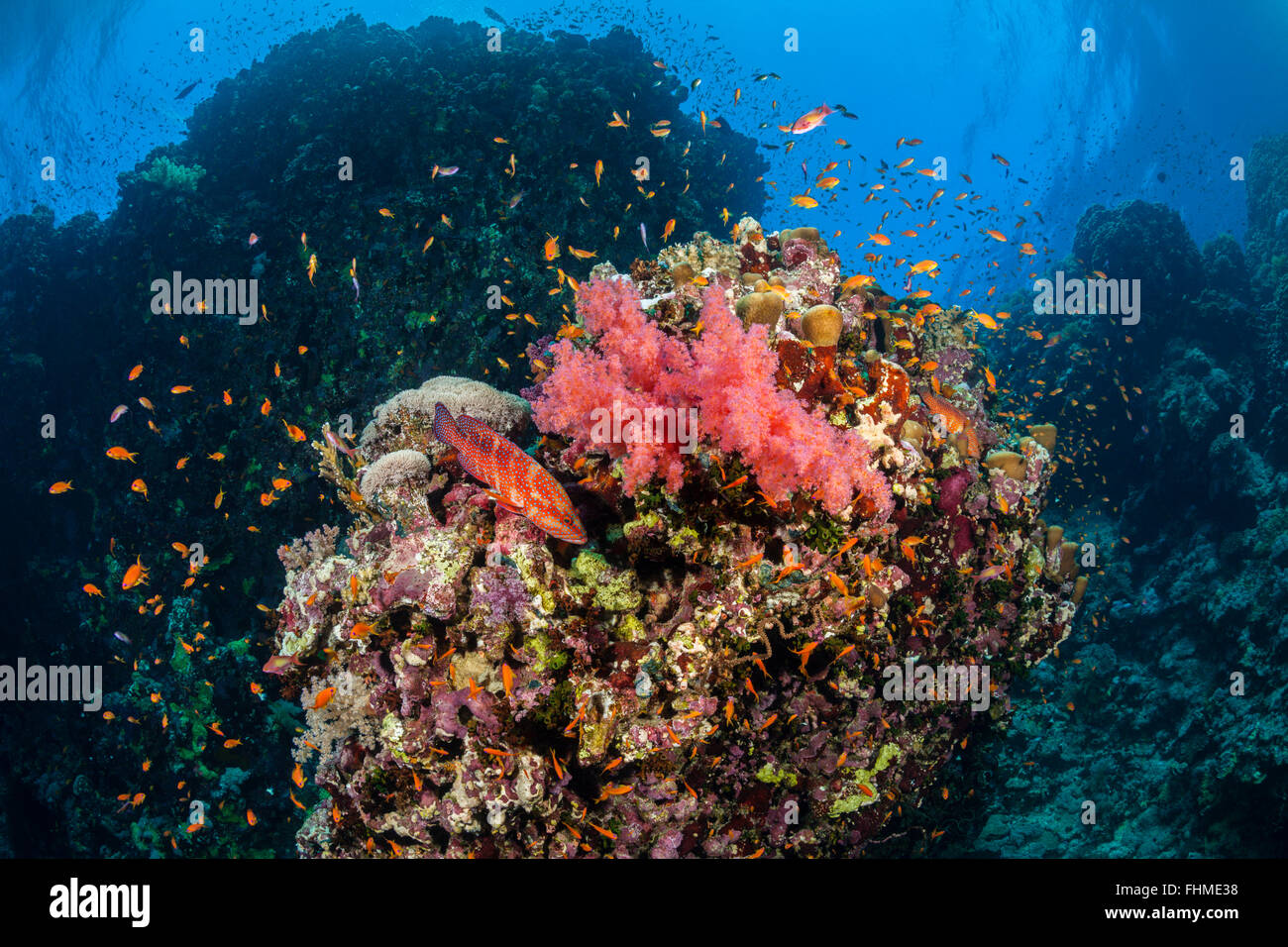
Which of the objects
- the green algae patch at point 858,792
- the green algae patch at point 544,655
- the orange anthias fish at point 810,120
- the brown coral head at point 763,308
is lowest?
the green algae patch at point 858,792

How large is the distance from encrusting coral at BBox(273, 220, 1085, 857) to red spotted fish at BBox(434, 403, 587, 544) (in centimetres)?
42

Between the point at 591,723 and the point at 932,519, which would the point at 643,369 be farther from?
the point at 932,519

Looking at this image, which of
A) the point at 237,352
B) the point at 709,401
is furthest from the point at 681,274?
the point at 237,352

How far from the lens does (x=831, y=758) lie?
4.58 m

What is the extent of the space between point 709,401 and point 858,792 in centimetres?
365

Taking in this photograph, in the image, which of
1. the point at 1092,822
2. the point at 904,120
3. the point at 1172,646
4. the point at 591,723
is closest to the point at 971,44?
the point at 904,120

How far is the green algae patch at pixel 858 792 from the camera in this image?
4660mm

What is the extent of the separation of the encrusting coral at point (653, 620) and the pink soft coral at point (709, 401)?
0.06ft

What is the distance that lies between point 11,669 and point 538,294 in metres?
13.5

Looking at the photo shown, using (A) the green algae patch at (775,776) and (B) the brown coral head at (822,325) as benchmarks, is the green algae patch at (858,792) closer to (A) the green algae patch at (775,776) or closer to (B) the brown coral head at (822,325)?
(A) the green algae patch at (775,776)

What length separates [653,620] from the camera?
3867 mm

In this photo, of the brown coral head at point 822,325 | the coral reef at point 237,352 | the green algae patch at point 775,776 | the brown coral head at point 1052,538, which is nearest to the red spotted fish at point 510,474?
the brown coral head at point 822,325

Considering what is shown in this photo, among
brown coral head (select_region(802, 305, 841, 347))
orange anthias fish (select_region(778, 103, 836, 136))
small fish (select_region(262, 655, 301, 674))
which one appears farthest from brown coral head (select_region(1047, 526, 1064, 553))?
small fish (select_region(262, 655, 301, 674))
